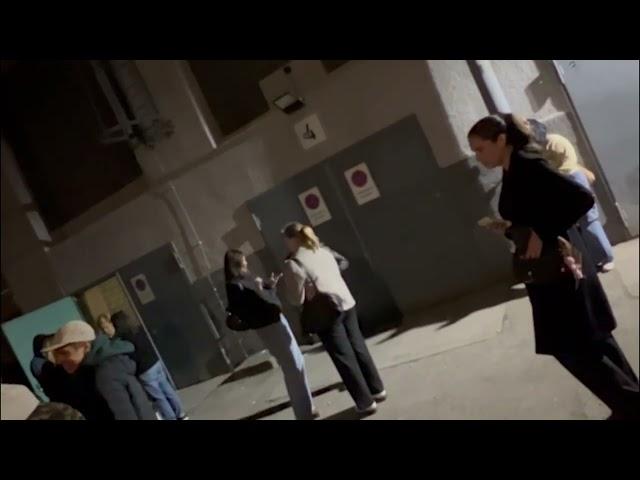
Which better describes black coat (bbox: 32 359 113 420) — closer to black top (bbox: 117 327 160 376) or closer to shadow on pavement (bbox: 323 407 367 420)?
black top (bbox: 117 327 160 376)

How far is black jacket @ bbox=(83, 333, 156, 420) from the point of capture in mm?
727

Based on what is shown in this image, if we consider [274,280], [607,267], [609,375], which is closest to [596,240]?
[607,267]

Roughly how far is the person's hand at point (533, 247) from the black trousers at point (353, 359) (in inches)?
9.0

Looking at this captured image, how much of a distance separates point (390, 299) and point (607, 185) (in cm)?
30

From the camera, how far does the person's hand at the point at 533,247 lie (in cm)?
65

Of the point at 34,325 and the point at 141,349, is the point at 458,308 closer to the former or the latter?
the point at 141,349

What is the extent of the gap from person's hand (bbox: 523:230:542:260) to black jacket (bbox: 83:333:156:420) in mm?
540

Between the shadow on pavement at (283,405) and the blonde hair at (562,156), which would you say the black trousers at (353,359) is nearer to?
the shadow on pavement at (283,405)

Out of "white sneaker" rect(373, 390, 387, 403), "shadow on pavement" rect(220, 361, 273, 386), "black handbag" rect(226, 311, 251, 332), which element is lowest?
"white sneaker" rect(373, 390, 387, 403)

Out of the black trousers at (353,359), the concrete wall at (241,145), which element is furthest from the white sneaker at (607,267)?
the black trousers at (353,359)

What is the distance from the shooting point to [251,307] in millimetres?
717

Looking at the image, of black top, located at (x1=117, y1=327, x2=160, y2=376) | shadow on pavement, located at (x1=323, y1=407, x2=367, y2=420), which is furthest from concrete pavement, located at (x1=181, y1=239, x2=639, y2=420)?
black top, located at (x1=117, y1=327, x2=160, y2=376)

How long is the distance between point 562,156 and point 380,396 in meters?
0.38
